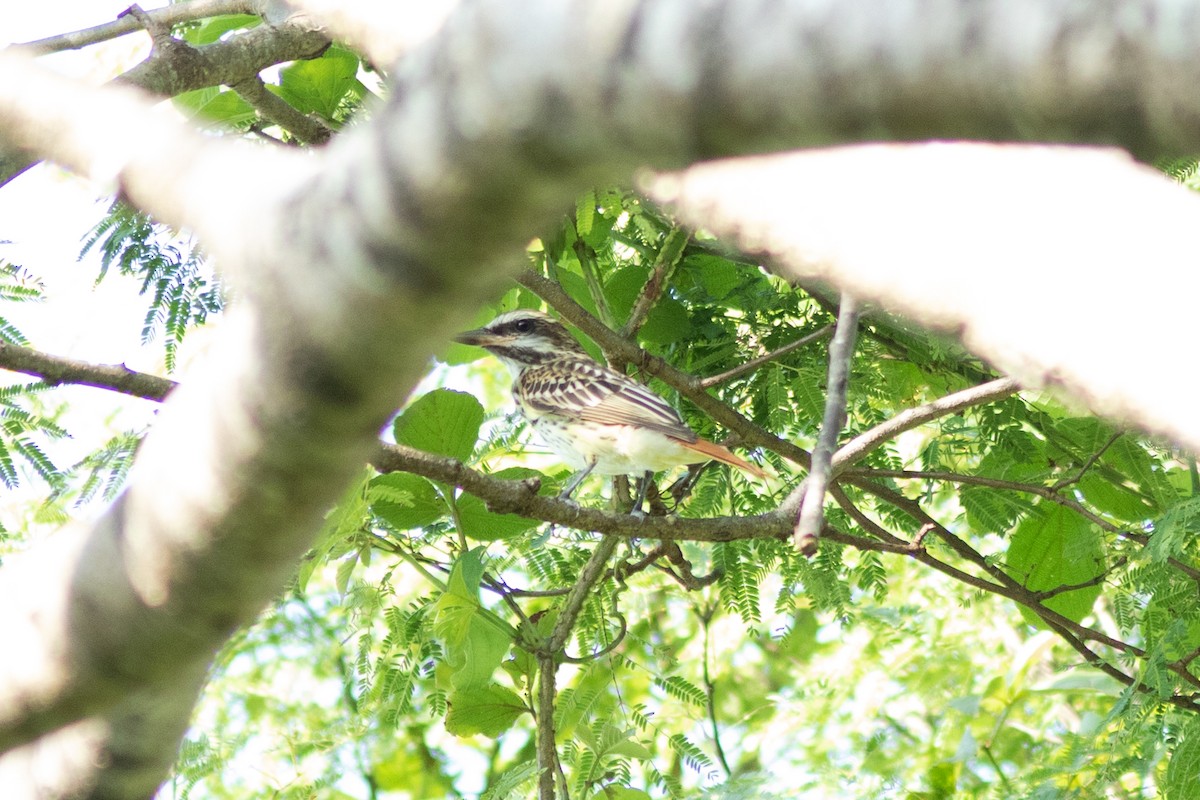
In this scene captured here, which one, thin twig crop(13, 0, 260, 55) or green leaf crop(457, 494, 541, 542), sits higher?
thin twig crop(13, 0, 260, 55)

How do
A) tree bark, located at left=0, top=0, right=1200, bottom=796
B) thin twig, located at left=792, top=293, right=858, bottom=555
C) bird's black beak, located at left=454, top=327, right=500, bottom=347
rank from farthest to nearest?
bird's black beak, located at left=454, top=327, right=500, bottom=347
thin twig, located at left=792, top=293, right=858, bottom=555
tree bark, located at left=0, top=0, right=1200, bottom=796

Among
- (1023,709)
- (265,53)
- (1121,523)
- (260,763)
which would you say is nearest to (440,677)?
(260,763)

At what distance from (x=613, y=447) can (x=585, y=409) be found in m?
0.24

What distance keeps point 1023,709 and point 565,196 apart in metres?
5.56

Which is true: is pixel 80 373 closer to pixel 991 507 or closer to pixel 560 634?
pixel 560 634

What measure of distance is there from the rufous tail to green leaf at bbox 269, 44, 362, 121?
1553 millimetres

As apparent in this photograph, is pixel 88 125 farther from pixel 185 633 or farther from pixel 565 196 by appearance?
pixel 565 196

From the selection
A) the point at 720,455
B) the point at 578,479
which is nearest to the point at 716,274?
the point at 720,455

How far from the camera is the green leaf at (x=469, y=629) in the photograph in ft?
10.9

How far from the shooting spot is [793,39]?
29.9 inches

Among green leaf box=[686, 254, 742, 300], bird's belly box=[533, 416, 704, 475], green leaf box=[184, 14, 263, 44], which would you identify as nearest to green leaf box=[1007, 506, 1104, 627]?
bird's belly box=[533, 416, 704, 475]

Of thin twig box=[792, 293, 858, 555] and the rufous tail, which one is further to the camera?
the rufous tail

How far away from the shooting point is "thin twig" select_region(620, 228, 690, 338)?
12.6ft

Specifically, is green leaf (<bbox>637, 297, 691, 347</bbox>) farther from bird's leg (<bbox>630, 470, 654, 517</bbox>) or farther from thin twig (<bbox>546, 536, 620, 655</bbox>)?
thin twig (<bbox>546, 536, 620, 655</bbox>)
